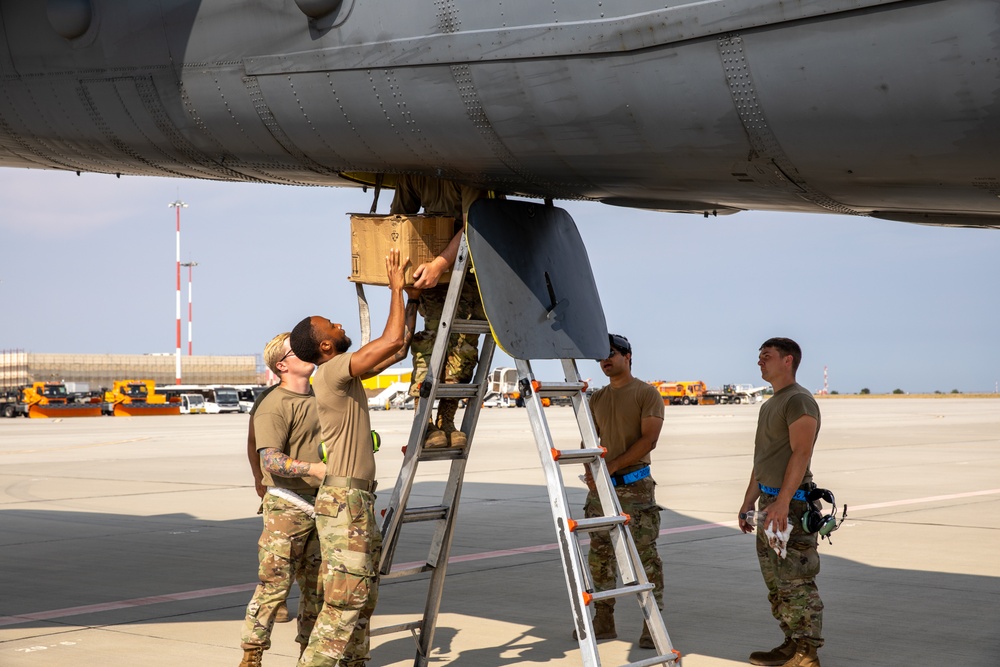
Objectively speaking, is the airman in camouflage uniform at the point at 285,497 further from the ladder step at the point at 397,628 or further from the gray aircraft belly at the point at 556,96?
the gray aircraft belly at the point at 556,96

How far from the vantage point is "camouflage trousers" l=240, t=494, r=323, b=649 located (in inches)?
263

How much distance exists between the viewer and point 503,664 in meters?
7.40

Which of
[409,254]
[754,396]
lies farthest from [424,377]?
[754,396]

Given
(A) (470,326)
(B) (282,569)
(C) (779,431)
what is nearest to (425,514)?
(B) (282,569)

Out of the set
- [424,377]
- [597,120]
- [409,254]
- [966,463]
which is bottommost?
[966,463]

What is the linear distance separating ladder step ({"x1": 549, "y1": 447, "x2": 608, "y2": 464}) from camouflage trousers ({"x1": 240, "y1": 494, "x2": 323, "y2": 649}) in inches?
70.2

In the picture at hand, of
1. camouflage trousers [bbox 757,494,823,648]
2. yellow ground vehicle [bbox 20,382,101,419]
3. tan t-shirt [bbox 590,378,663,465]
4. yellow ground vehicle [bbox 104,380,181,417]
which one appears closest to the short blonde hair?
tan t-shirt [bbox 590,378,663,465]

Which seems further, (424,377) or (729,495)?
(729,495)

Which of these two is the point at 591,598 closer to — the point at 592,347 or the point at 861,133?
the point at 592,347

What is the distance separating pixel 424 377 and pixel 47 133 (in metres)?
3.33

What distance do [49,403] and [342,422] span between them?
61.5 meters

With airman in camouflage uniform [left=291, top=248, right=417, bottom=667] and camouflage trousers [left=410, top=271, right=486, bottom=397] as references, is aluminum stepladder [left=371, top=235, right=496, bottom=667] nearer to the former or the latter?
camouflage trousers [left=410, top=271, right=486, bottom=397]

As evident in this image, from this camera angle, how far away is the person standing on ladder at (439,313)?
680 centimetres

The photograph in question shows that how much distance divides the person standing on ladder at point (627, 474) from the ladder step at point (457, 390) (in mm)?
1384
